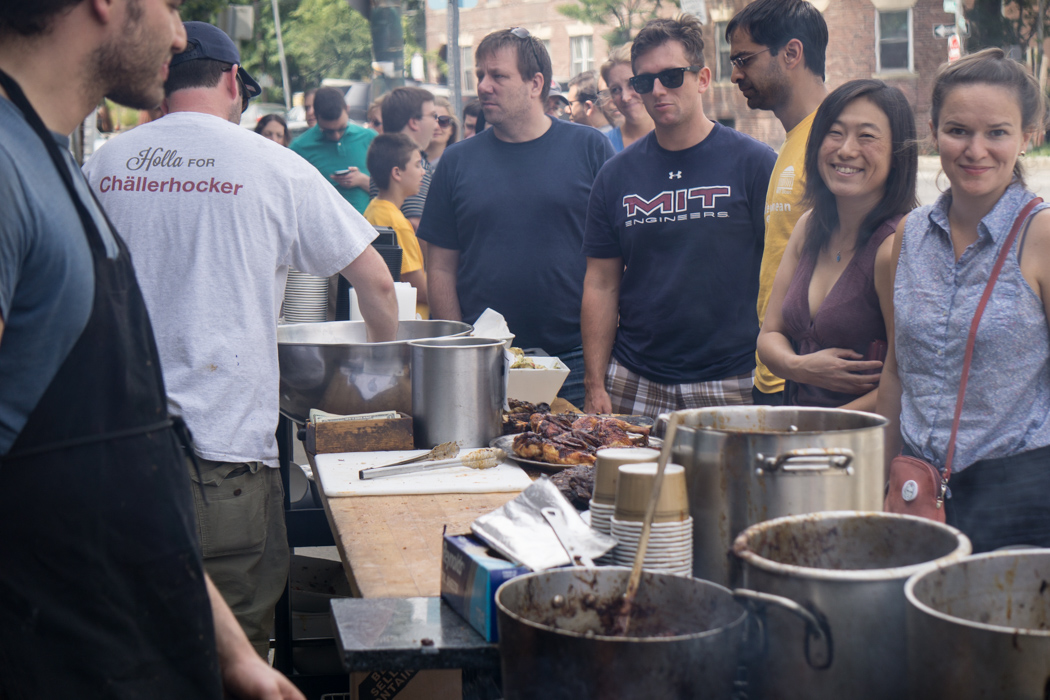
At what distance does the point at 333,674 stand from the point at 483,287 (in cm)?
193

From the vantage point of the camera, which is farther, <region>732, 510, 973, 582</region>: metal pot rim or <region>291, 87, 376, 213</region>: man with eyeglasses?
<region>291, 87, 376, 213</region>: man with eyeglasses

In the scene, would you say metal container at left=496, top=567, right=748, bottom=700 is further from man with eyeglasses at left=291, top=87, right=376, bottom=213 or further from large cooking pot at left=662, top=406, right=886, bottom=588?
man with eyeglasses at left=291, top=87, right=376, bottom=213

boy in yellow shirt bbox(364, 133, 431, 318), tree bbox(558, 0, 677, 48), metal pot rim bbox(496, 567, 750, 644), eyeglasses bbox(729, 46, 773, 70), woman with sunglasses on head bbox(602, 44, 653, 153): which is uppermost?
tree bbox(558, 0, 677, 48)

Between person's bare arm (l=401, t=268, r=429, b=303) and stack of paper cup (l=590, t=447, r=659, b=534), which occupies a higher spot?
person's bare arm (l=401, t=268, r=429, b=303)

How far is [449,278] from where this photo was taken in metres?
4.93

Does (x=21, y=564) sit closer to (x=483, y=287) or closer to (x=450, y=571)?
(x=450, y=571)

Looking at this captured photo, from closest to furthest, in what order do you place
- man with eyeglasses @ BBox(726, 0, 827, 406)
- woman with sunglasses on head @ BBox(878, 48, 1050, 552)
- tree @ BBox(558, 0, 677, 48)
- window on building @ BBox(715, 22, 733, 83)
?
woman with sunglasses on head @ BBox(878, 48, 1050, 552) < man with eyeglasses @ BBox(726, 0, 827, 406) < window on building @ BBox(715, 22, 733, 83) < tree @ BBox(558, 0, 677, 48)

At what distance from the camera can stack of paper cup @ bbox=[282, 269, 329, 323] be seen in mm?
4016

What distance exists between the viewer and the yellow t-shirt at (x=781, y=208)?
3.48 meters

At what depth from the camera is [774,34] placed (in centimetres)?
369

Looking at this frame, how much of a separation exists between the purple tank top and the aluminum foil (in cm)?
141

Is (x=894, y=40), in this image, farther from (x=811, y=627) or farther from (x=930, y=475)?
(x=811, y=627)

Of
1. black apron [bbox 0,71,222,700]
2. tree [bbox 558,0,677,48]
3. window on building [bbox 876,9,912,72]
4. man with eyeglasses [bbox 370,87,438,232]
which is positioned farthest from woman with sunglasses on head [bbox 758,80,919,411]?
tree [bbox 558,0,677,48]

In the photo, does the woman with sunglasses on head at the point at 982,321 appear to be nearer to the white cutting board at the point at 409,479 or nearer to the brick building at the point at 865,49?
the white cutting board at the point at 409,479
